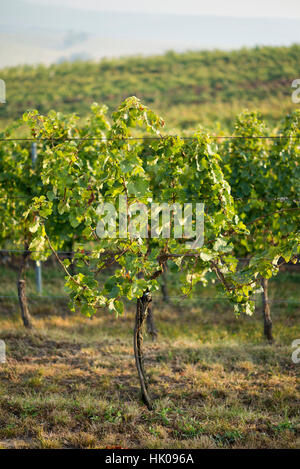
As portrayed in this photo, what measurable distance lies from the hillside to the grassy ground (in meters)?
13.0

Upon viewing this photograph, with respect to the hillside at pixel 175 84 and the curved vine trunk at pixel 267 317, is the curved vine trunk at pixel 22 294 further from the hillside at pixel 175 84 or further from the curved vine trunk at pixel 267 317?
the hillside at pixel 175 84

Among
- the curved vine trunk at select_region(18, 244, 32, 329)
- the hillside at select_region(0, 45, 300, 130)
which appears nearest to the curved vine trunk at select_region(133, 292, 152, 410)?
the curved vine trunk at select_region(18, 244, 32, 329)

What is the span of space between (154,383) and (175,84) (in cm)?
2299

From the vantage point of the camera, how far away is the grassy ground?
4020mm

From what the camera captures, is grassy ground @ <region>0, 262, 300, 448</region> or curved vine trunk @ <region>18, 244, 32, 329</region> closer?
grassy ground @ <region>0, 262, 300, 448</region>

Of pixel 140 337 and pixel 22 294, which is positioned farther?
pixel 22 294

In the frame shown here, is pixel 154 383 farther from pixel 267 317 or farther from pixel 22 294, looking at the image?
pixel 22 294

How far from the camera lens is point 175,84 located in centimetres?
2542

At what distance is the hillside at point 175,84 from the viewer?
2112 centimetres

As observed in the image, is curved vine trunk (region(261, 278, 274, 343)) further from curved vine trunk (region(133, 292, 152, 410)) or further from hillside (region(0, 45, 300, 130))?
hillside (region(0, 45, 300, 130))

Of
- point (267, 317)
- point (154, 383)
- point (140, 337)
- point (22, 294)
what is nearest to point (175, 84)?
point (22, 294)

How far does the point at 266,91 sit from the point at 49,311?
62.0 feet

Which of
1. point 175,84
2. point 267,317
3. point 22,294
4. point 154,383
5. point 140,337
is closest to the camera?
point 140,337

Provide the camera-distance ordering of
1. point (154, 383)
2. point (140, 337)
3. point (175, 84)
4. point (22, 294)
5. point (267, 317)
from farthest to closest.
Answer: point (175, 84)
point (22, 294)
point (267, 317)
point (154, 383)
point (140, 337)
